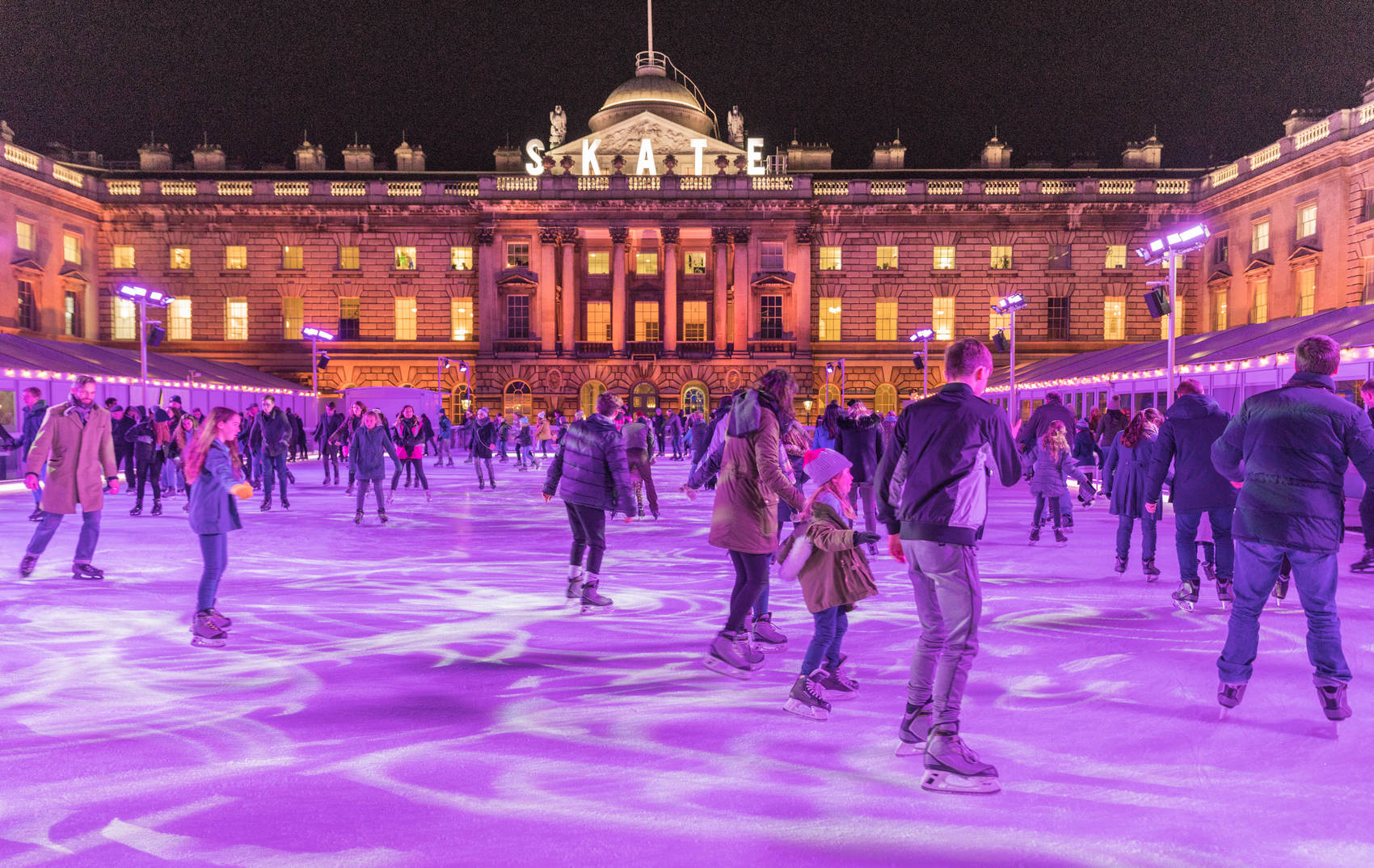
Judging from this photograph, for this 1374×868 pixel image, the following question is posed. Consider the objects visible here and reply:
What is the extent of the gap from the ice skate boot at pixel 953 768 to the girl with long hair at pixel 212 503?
4.84 meters

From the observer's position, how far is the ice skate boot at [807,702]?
4.94m

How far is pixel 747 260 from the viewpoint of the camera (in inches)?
1984

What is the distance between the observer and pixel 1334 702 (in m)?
4.77

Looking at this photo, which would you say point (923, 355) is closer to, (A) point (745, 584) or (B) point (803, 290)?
(B) point (803, 290)

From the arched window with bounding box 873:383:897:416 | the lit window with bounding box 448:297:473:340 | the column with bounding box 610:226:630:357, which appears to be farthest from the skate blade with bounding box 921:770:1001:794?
the lit window with bounding box 448:297:473:340

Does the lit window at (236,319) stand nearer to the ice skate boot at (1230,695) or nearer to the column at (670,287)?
the column at (670,287)

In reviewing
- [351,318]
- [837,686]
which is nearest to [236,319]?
[351,318]

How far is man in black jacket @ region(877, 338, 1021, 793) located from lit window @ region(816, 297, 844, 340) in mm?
47671

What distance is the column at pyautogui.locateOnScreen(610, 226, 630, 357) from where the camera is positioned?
50.1 meters

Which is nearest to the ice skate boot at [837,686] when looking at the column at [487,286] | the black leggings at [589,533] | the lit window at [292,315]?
the black leggings at [589,533]

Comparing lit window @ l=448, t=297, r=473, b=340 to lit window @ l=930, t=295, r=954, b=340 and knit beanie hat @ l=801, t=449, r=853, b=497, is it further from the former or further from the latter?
knit beanie hat @ l=801, t=449, r=853, b=497

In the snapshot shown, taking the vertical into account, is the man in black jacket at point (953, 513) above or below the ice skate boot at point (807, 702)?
above

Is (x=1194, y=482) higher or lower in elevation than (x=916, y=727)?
higher

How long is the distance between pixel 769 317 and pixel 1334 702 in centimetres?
4691
